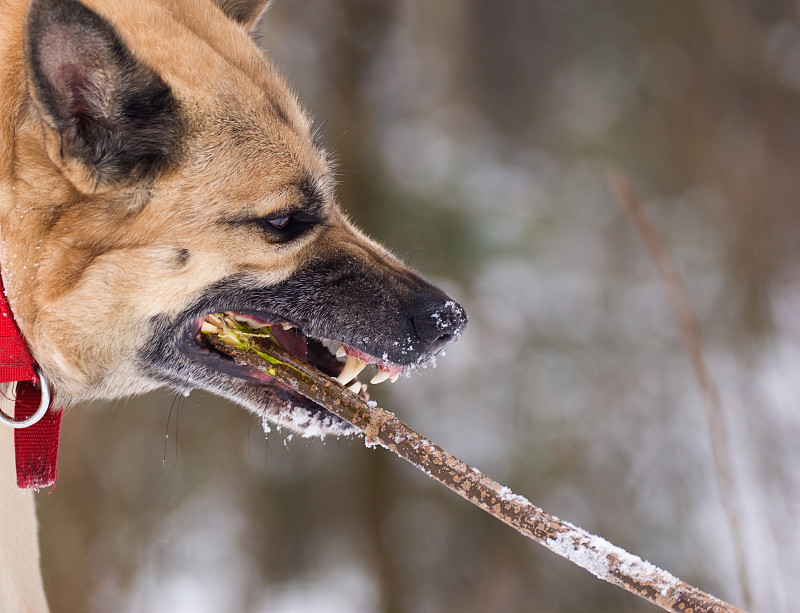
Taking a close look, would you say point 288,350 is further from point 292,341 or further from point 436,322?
point 436,322

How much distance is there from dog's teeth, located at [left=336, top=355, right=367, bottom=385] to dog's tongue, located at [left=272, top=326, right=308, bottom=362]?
0.15 meters

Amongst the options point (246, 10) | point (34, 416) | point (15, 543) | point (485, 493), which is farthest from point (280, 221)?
point (15, 543)

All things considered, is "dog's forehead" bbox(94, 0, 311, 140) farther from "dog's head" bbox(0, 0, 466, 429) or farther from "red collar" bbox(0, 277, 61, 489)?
"red collar" bbox(0, 277, 61, 489)

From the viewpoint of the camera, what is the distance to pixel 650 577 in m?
1.33

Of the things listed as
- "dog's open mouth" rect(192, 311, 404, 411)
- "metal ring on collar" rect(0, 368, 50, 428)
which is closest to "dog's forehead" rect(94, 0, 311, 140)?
"dog's open mouth" rect(192, 311, 404, 411)

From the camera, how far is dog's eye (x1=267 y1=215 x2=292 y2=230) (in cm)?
202

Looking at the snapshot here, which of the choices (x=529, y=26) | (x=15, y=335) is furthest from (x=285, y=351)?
(x=529, y=26)

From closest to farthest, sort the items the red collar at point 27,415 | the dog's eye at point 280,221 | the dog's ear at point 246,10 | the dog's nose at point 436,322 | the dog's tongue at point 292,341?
the red collar at point 27,415 → the dog's eye at point 280,221 → the dog's nose at point 436,322 → the dog's tongue at point 292,341 → the dog's ear at point 246,10

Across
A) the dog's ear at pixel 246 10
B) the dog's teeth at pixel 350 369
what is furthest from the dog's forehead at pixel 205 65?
the dog's teeth at pixel 350 369

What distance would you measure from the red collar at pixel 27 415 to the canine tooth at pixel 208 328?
0.48 m

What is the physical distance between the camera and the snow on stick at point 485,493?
4.32 feet

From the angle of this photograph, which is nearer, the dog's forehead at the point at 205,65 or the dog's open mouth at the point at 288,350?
the dog's forehead at the point at 205,65

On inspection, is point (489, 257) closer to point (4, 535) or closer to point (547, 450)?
point (547, 450)

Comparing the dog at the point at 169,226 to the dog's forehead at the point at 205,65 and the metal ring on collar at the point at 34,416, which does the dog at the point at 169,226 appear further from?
the metal ring on collar at the point at 34,416
